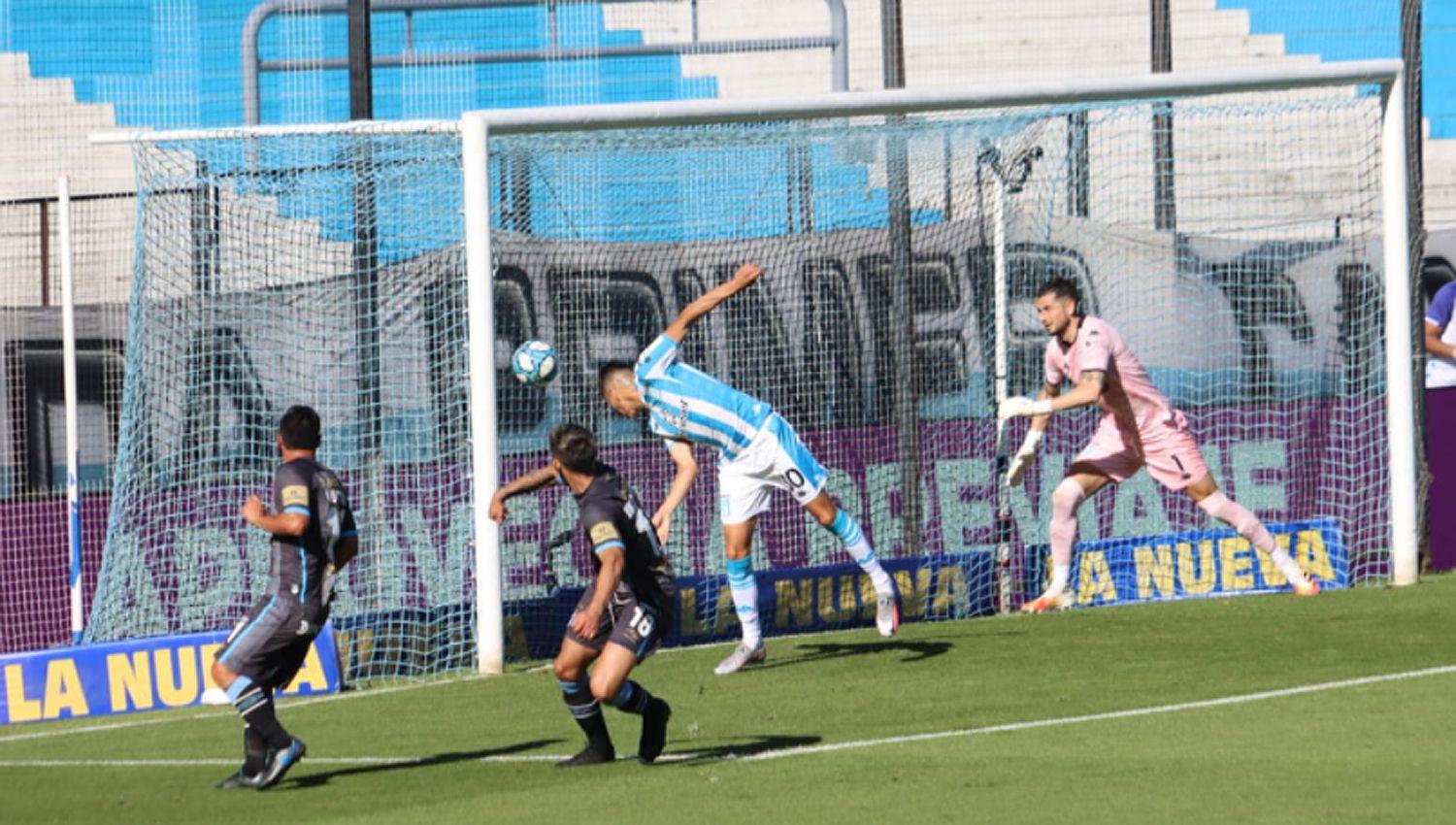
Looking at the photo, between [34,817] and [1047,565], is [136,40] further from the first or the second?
[34,817]

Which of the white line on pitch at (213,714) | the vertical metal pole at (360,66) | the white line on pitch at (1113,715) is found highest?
the vertical metal pole at (360,66)

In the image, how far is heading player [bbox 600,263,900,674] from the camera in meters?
11.2

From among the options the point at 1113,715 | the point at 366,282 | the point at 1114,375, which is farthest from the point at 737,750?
the point at 366,282

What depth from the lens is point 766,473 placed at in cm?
1143

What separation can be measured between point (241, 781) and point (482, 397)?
372 centimetres

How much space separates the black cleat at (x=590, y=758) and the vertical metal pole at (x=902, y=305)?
6.05 meters

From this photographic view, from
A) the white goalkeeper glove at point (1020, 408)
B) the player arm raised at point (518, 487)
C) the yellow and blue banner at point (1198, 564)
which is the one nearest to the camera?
the player arm raised at point (518, 487)

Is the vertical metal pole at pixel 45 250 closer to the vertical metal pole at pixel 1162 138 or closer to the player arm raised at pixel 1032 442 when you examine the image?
the player arm raised at pixel 1032 442

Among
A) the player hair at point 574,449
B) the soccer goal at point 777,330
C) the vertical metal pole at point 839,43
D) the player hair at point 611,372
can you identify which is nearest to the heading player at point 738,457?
the player hair at point 611,372

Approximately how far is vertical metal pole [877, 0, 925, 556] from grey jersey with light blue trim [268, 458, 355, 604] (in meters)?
6.33

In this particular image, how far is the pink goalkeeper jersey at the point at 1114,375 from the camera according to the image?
12695mm

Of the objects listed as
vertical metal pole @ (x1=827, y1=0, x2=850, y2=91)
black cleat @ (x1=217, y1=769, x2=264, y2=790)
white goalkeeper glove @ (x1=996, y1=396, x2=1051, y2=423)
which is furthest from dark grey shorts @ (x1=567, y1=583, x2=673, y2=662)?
vertical metal pole @ (x1=827, y1=0, x2=850, y2=91)

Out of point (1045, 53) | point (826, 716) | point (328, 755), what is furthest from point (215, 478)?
point (1045, 53)

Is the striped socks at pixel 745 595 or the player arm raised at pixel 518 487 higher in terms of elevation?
the player arm raised at pixel 518 487
